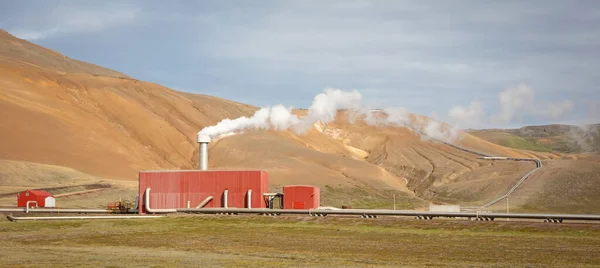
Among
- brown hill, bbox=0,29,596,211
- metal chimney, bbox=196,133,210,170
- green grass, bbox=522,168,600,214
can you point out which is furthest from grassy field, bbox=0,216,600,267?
green grass, bbox=522,168,600,214

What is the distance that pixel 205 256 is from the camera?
3603 cm

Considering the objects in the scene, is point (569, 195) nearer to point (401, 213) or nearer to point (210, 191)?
point (401, 213)

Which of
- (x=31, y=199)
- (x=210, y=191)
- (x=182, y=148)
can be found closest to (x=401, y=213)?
(x=210, y=191)

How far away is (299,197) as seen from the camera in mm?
70625

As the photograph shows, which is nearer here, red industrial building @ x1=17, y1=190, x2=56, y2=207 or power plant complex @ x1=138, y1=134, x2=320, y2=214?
power plant complex @ x1=138, y1=134, x2=320, y2=214

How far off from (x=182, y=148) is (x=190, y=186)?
251 ft

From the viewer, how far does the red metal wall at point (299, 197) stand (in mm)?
70375

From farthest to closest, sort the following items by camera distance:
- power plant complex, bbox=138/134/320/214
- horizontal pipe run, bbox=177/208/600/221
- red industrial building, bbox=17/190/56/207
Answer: red industrial building, bbox=17/190/56/207
power plant complex, bbox=138/134/320/214
horizontal pipe run, bbox=177/208/600/221

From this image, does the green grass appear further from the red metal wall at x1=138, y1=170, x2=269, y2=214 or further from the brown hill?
the red metal wall at x1=138, y1=170, x2=269, y2=214

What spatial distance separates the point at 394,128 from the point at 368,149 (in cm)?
1206

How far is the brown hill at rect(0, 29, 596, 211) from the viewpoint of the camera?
119 m

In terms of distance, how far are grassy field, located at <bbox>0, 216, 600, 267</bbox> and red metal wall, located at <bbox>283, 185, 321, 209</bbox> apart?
25.2 feet

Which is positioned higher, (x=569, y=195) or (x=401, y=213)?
(x=569, y=195)

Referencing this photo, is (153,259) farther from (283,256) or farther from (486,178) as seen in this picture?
(486,178)
